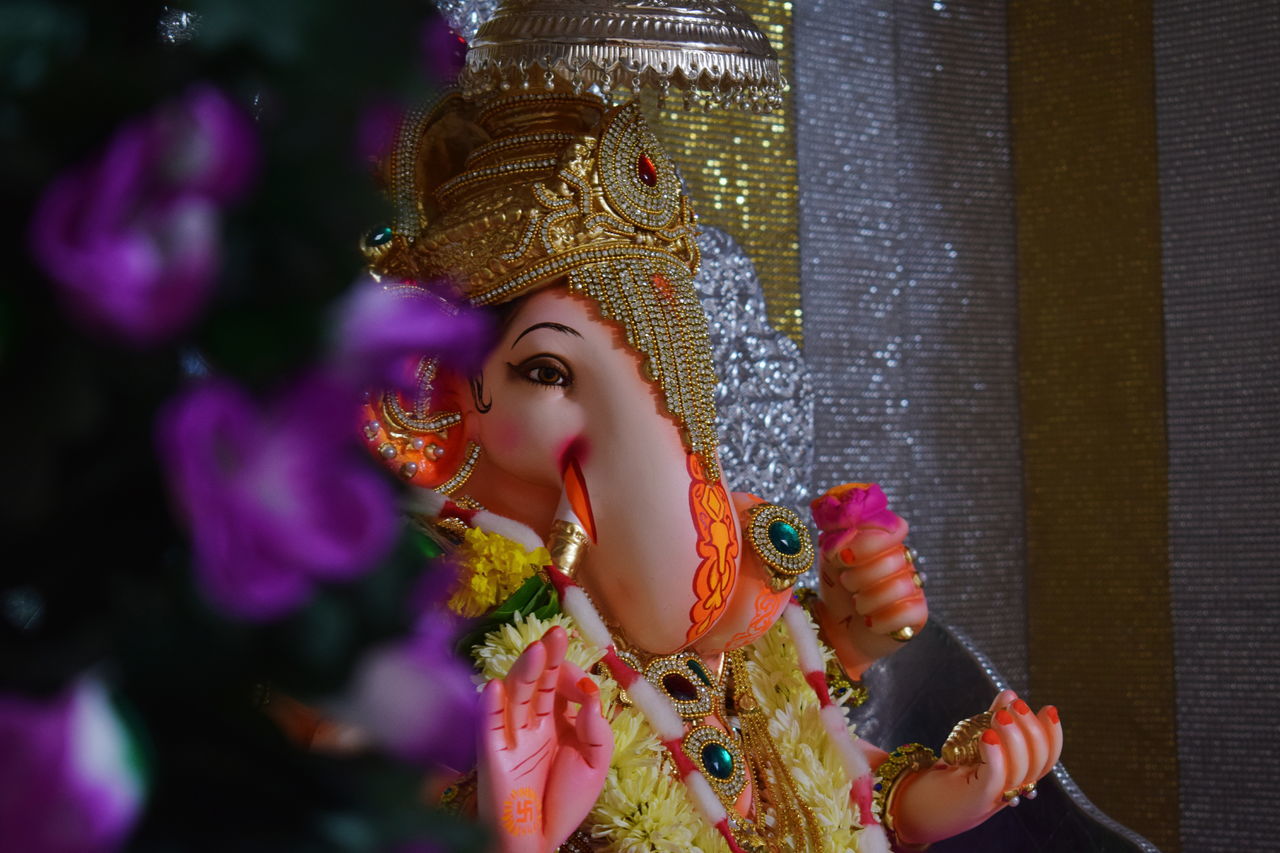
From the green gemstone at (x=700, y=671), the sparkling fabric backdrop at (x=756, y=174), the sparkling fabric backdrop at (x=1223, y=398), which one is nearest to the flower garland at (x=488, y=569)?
the green gemstone at (x=700, y=671)

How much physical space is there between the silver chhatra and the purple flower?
0.91 meters

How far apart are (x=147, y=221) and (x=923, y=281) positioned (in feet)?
8.37

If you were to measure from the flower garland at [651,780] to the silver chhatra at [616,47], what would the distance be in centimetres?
49

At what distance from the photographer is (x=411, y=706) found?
40cm

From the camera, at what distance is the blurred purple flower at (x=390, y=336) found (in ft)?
1.26

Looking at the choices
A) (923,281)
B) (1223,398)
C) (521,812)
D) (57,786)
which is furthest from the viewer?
(923,281)

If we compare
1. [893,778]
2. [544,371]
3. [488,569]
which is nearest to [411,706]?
[488,569]

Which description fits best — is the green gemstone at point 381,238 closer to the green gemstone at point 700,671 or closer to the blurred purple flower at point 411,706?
the green gemstone at point 700,671

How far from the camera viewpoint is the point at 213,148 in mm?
349

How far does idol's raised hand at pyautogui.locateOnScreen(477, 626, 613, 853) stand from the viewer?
920 mm

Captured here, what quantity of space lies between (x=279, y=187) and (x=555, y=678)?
1.89 ft

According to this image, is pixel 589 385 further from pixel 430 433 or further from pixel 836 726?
pixel 836 726

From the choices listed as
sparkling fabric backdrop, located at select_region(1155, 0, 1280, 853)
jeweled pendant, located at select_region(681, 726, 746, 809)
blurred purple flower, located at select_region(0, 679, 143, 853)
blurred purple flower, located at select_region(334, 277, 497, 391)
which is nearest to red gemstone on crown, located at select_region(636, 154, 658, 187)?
jeweled pendant, located at select_region(681, 726, 746, 809)

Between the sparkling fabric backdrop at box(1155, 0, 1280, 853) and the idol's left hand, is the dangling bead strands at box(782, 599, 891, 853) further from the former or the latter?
the sparkling fabric backdrop at box(1155, 0, 1280, 853)
